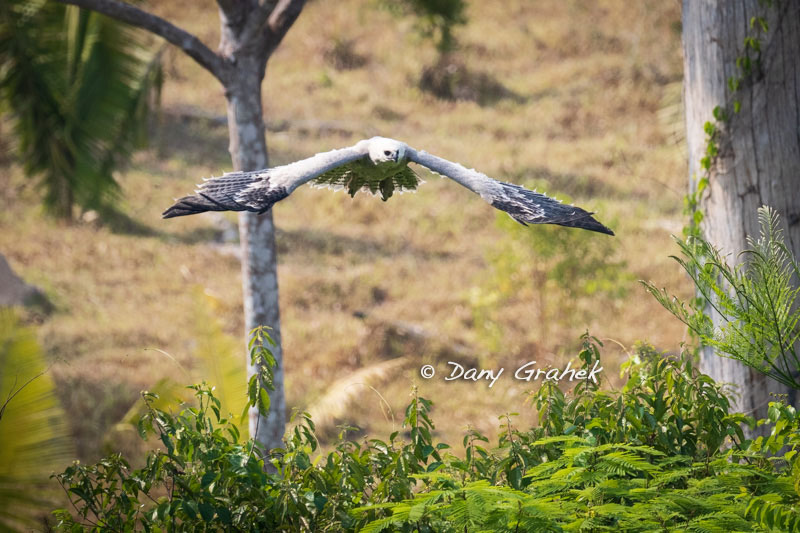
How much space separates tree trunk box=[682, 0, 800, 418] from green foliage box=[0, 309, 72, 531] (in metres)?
4.02

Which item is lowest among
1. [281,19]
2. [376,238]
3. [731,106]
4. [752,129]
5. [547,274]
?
[547,274]

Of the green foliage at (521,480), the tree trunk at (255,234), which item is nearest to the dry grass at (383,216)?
the tree trunk at (255,234)

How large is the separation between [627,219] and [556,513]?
1034 cm

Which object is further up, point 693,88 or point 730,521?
point 693,88

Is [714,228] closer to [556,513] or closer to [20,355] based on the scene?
[556,513]

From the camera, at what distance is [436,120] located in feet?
50.8

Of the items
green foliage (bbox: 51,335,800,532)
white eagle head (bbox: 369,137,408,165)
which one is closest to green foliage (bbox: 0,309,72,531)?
green foliage (bbox: 51,335,800,532)

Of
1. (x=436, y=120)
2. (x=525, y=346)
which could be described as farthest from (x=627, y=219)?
(x=436, y=120)

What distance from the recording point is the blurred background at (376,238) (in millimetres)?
7992

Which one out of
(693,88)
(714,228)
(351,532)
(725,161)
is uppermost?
(693,88)

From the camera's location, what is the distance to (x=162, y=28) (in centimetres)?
433

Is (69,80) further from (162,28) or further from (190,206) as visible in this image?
(190,206)

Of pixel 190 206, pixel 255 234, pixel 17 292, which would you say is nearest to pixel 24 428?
pixel 255 234

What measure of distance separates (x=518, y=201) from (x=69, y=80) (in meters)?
6.75
